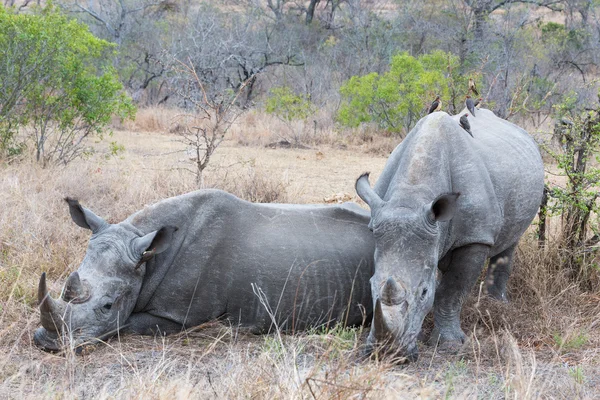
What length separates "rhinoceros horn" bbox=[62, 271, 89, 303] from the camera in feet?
15.5

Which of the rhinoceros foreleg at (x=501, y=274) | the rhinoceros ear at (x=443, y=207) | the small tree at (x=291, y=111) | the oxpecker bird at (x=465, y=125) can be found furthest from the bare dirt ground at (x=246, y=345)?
the small tree at (x=291, y=111)

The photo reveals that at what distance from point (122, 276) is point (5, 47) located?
575 centimetres

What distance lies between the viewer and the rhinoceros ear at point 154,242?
16.6 ft

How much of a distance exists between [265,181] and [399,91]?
19.5 ft

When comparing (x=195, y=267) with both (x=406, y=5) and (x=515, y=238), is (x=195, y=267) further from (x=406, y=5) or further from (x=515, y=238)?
(x=406, y=5)

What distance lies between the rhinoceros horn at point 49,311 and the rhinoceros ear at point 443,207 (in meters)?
2.24

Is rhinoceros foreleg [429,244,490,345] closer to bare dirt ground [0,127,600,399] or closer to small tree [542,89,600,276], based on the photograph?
bare dirt ground [0,127,600,399]

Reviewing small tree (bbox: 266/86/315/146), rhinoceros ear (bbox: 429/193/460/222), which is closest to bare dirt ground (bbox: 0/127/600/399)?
rhinoceros ear (bbox: 429/193/460/222)

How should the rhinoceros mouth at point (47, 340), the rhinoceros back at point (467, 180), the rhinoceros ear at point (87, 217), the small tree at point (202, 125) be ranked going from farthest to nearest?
the small tree at point (202, 125)
the rhinoceros ear at point (87, 217)
the rhinoceros back at point (467, 180)
the rhinoceros mouth at point (47, 340)

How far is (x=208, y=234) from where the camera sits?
17.9 feet

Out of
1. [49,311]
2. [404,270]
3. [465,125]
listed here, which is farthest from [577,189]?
[49,311]

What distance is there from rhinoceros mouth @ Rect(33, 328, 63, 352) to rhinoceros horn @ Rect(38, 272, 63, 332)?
0.04 m

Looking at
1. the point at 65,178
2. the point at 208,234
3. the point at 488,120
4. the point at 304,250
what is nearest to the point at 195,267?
the point at 208,234

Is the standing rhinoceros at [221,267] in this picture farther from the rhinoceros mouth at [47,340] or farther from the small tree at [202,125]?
the small tree at [202,125]
